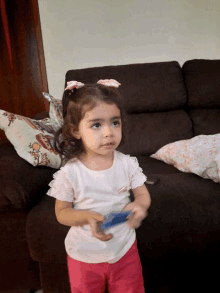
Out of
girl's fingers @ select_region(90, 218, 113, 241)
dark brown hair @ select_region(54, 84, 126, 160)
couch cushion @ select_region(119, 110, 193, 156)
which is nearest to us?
girl's fingers @ select_region(90, 218, 113, 241)

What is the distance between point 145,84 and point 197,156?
26.9 inches

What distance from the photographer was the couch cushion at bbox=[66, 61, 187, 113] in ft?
5.04

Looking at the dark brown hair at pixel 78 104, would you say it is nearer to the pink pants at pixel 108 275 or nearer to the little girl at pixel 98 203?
the little girl at pixel 98 203

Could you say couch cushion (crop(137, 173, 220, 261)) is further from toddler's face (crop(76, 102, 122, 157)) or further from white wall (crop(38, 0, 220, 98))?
white wall (crop(38, 0, 220, 98))

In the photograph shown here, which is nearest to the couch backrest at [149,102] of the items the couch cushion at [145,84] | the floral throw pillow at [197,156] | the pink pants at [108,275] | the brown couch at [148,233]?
the couch cushion at [145,84]

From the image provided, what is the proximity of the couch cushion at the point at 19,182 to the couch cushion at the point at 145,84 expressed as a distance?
790mm

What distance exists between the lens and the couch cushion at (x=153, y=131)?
1485mm

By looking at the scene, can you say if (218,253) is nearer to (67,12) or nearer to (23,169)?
(23,169)

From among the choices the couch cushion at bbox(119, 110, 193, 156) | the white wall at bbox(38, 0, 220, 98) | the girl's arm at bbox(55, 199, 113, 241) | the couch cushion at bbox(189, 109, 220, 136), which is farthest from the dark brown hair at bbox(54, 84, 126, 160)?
the white wall at bbox(38, 0, 220, 98)

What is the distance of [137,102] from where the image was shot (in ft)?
5.07

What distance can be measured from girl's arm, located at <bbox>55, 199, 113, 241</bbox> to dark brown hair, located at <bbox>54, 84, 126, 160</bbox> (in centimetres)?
15

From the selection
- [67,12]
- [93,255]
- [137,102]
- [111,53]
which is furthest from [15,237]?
[67,12]

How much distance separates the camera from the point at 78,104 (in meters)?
0.66

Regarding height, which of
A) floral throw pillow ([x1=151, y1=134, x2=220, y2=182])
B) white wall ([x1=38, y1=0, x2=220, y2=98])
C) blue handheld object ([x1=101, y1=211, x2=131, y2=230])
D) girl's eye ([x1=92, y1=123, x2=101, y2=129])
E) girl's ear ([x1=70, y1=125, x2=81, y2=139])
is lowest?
floral throw pillow ([x1=151, y1=134, x2=220, y2=182])
